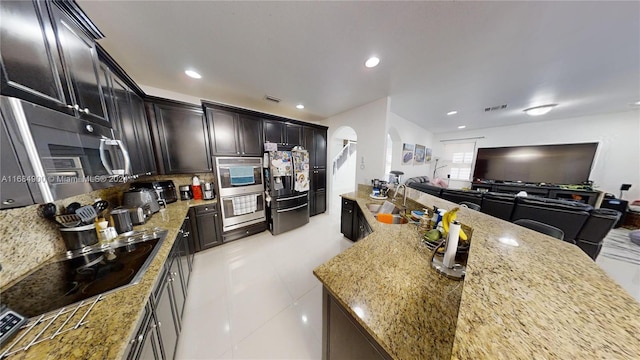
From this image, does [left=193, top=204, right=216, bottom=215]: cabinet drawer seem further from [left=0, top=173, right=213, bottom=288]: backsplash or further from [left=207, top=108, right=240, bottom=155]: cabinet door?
[left=0, top=173, right=213, bottom=288]: backsplash

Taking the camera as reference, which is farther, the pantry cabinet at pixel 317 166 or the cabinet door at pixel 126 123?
the pantry cabinet at pixel 317 166

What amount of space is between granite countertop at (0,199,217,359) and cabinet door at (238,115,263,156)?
77.6 inches

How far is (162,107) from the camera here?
211cm

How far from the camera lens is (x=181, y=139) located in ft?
7.38

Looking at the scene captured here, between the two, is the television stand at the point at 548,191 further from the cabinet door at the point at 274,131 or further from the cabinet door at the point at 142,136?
the cabinet door at the point at 142,136

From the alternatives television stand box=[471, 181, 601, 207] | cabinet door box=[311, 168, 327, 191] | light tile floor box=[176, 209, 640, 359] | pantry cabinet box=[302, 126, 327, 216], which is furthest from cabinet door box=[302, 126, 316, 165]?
television stand box=[471, 181, 601, 207]

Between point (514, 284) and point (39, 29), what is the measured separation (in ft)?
7.85

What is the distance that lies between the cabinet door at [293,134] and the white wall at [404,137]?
1.90m

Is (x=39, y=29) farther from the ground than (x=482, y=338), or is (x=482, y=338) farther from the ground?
(x=39, y=29)

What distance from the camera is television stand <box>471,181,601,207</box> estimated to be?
3.92 meters

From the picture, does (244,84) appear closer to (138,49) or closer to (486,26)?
(138,49)

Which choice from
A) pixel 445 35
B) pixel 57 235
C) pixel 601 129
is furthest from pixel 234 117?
pixel 601 129

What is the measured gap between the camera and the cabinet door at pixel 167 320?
1.03 m

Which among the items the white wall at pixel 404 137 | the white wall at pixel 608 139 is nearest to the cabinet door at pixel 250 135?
the white wall at pixel 404 137
